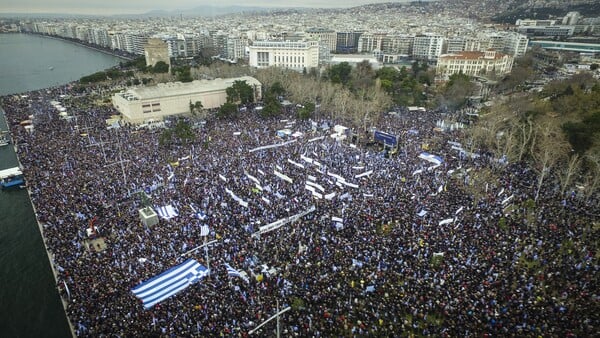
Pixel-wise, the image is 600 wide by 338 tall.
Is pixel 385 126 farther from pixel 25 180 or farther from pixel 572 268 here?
pixel 25 180

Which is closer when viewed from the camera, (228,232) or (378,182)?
(228,232)

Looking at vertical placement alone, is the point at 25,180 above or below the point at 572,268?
below

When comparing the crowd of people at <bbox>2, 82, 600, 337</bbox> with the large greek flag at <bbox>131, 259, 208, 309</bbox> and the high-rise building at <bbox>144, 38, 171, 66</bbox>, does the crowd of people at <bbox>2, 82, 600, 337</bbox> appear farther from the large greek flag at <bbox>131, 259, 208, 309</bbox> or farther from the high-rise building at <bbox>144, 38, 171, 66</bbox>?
the high-rise building at <bbox>144, 38, 171, 66</bbox>

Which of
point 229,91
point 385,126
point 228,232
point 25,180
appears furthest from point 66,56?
point 228,232

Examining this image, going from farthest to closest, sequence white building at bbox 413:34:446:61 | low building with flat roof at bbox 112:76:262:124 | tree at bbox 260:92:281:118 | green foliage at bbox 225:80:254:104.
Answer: white building at bbox 413:34:446:61, green foliage at bbox 225:80:254:104, low building with flat roof at bbox 112:76:262:124, tree at bbox 260:92:281:118

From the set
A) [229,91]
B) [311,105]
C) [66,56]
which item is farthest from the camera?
[66,56]

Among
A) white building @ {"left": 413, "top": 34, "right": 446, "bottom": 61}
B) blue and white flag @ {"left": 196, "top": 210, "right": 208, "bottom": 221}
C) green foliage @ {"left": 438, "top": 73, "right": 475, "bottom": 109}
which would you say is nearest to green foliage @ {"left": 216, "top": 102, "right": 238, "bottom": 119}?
blue and white flag @ {"left": 196, "top": 210, "right": 208, "bottom": 221}

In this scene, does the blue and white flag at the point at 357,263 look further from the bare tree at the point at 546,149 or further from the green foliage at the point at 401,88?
the green foliage at the point at 401,88
